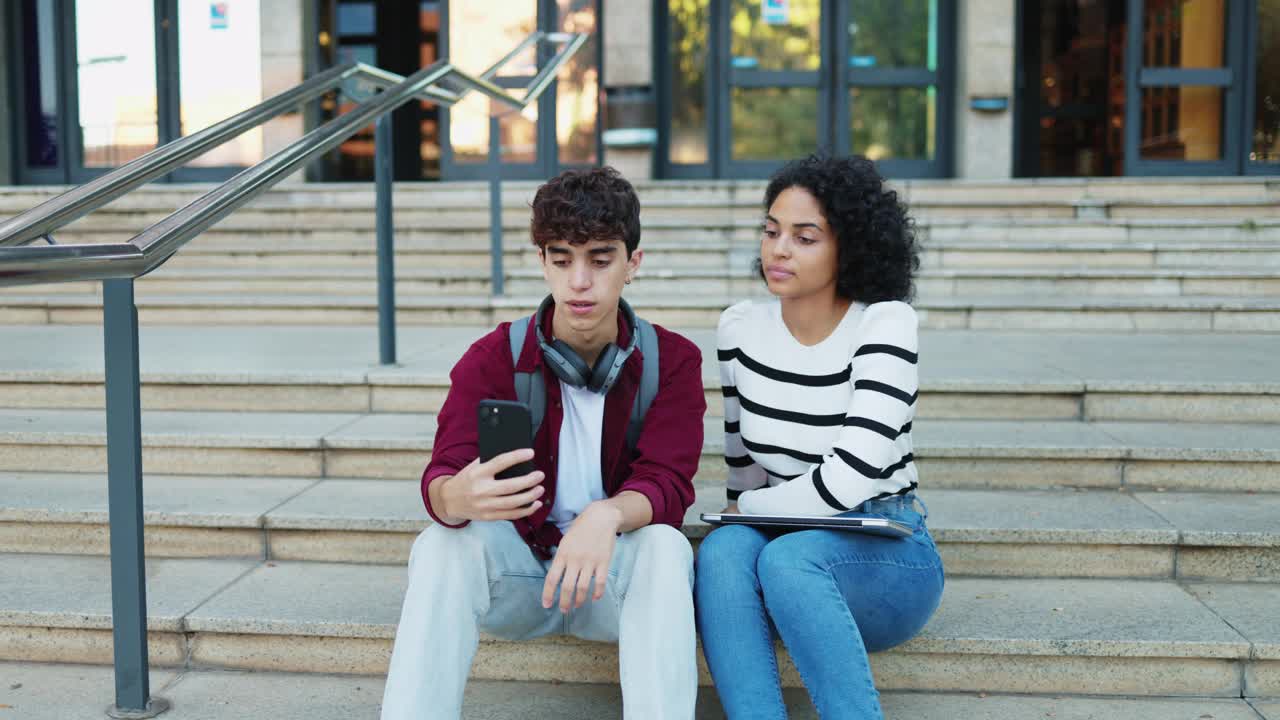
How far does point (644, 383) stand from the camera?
235 cm

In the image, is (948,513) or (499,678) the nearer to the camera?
(499,678)

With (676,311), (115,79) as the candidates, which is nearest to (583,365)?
(676,311)

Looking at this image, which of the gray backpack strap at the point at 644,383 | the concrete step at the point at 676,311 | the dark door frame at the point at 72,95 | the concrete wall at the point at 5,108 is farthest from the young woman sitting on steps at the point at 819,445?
the concrete wall at the point at 5,108

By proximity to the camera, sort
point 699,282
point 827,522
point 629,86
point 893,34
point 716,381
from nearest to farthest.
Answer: point 827,522 → point 716,381 → point 699,282 → point 629,86 → point 893,34

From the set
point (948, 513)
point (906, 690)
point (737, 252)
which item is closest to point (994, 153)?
point (737, 252)

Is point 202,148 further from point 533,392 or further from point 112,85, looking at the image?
point 112,85

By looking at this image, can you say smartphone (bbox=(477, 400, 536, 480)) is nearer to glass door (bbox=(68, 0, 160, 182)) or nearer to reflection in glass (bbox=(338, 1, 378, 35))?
glass door (bbox=(68, 0, 160, 182))

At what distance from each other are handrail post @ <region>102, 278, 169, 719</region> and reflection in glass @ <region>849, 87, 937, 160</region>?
24.4ft

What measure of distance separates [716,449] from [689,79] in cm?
620

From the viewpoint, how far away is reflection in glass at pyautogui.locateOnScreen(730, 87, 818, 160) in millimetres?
9000

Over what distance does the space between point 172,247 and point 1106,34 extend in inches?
384

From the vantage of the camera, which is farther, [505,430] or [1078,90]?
[1078,90]

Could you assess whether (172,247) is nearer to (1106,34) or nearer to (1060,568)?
(1060,568)

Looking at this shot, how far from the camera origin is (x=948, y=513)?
3021 mm
